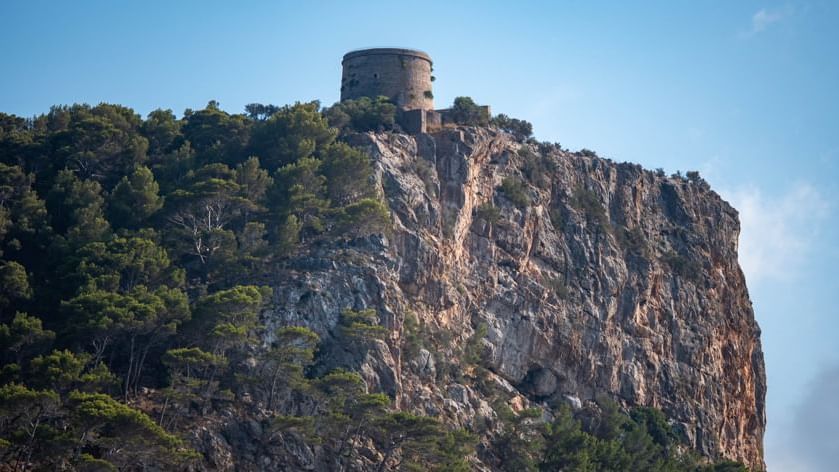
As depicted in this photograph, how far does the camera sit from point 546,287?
7550cm

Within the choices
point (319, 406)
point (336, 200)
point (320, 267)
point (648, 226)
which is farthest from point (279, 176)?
point (648, 226)

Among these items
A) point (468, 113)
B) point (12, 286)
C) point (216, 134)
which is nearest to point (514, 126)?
point (468, 113)

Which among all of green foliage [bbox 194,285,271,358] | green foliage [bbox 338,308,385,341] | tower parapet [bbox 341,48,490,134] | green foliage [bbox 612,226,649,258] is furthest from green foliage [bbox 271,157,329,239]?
green foliage [bbox 612,226,649,258]

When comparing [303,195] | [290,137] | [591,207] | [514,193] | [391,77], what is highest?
[391,77]

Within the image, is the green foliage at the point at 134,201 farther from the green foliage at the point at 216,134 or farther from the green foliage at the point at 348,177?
the green foliage at the point at 348,177

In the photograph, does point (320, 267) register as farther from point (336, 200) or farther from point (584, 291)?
point (584, 291)

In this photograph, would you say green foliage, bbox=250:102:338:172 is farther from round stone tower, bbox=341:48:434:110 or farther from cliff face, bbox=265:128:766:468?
round stone tower, bbox=341:48:434:110

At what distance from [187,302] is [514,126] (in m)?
24.0

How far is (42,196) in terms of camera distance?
238 ft

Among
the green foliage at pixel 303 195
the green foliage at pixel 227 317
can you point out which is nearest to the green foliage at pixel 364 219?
the green foliage at pixel 303 195

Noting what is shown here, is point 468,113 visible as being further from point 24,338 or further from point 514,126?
point 24,338

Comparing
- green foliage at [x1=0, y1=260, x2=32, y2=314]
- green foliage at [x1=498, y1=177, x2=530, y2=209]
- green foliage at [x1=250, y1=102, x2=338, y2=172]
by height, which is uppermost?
green foliage at [x1=250, y1=102, x2=338, y2=172]

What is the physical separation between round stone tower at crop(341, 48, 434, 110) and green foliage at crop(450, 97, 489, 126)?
9.53 ft

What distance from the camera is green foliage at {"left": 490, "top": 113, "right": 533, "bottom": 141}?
82.1 metres
